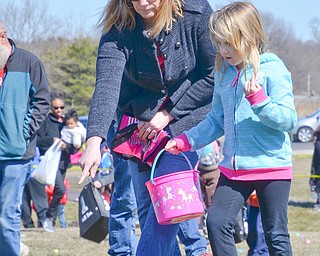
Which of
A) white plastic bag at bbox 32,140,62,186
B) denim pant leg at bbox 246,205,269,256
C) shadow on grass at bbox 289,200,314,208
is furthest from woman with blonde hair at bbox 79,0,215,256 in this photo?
shadow on grass at bbox 289,200,314,208

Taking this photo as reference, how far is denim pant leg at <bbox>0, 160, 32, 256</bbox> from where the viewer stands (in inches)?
229

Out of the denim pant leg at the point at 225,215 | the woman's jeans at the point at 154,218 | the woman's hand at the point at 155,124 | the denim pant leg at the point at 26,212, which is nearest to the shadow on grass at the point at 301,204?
the denim pant leg at the point at 26,212

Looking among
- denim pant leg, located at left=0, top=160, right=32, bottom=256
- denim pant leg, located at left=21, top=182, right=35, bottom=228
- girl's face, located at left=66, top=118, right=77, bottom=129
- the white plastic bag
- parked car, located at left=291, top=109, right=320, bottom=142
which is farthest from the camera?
parked car, located at left=291, top=109, right=320, bottom=142

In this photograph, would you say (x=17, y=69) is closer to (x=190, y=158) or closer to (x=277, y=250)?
(x=190, y=158)

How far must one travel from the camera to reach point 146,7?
410 centimetres

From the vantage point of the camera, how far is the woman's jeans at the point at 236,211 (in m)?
4.08

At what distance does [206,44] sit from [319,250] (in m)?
3.40

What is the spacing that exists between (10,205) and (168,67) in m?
2.15

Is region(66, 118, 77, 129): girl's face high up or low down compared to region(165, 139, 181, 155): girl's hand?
down

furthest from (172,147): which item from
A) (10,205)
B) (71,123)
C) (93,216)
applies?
(71,123)

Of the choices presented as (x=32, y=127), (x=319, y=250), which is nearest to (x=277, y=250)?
(x=32, y=127)

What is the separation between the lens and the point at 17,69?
5992mm

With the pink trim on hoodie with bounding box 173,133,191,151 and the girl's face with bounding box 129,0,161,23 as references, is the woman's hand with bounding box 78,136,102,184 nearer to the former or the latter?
the pink trim on hoodie with bounding box 173,133,191,151

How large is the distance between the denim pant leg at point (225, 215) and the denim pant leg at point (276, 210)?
11 centimetres
